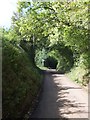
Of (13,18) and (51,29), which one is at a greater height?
(13,18)

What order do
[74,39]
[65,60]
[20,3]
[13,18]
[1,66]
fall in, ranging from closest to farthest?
[1,66] → [20,3] → [74,39] → [13,18] → [65,60]

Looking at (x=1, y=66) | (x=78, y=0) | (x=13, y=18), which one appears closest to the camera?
(x=1, y=66)

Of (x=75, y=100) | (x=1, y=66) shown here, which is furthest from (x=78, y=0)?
(x=1, y=66)

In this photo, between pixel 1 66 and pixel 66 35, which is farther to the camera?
pixel 66 35

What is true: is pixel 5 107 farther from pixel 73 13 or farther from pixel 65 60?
pixel 65 60

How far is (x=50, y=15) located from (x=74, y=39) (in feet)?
8.17

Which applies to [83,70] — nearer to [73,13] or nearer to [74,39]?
[74,39]

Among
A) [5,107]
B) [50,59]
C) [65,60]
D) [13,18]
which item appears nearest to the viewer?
[5,107]

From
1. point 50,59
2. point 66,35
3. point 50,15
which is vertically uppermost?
point 50,15

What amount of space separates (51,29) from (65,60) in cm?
2472

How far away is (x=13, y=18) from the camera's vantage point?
3884 cm

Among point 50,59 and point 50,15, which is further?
point 50,59

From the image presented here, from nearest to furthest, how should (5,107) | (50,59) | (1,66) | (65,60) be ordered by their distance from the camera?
(5,107)
(1,66)
(65,60)
(50,59)

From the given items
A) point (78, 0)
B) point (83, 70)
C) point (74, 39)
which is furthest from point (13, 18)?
point (78, 0)
